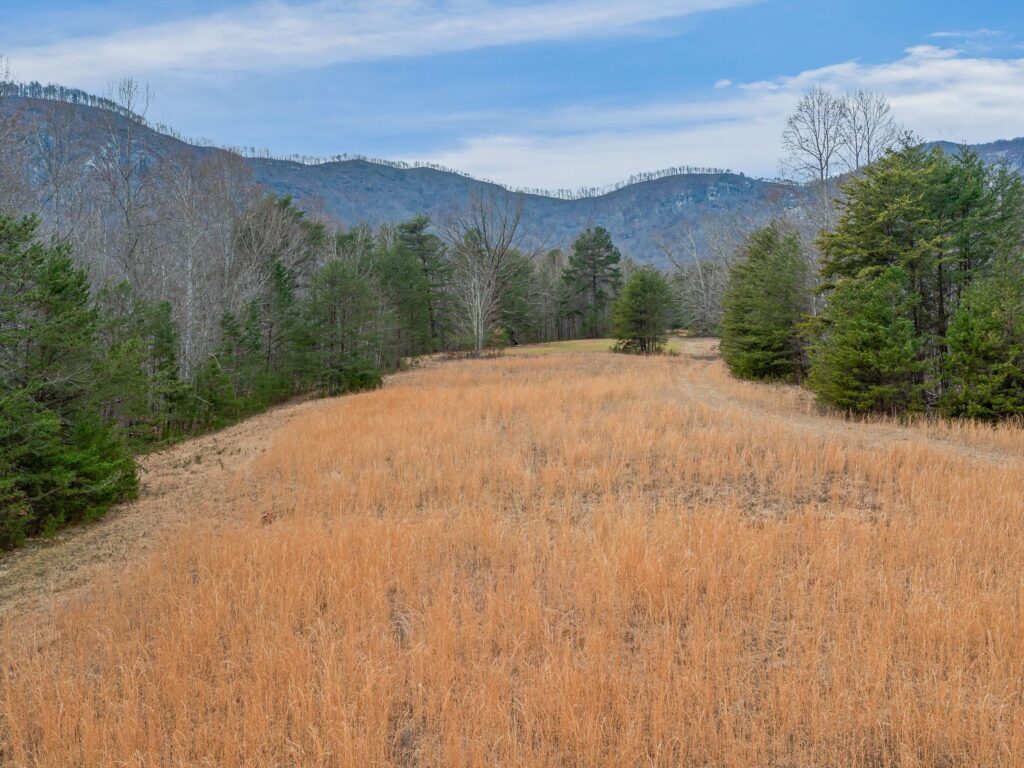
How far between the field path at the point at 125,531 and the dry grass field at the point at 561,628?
1.34ft

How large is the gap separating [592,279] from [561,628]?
61.6 m

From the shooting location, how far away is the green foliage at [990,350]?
12156mm

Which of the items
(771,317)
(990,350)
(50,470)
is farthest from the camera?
(771,317)

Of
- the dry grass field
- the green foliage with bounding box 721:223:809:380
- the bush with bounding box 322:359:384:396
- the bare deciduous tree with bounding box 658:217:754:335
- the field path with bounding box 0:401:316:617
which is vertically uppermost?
the bare deciduous tree with bounding box 658:217:754:335

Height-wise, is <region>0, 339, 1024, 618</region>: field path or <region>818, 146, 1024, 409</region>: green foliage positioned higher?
<region>818, 146, 1024, 409</region>: green foliage

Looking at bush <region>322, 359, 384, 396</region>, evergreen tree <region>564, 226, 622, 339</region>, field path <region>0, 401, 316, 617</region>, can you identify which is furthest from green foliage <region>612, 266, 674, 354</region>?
field path <region>0, 401, 316, 617</region>

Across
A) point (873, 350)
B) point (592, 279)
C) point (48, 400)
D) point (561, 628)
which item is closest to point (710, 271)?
point (592, 279)

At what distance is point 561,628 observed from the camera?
419cm

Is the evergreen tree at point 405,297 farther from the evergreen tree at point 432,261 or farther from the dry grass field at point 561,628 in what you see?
the dry grass field at point 561,628

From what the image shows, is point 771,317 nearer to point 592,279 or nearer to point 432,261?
point 432,261

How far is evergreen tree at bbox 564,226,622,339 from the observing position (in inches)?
2448

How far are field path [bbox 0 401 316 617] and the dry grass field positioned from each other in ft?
1.34

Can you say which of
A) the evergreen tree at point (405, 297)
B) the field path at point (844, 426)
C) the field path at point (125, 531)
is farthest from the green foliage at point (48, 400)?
the evergreen tree at point (405, 297)

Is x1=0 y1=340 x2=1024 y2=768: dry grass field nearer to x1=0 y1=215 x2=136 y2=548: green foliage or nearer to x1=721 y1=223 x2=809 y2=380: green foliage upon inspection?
x1=0 y1=215 x2=136 y2=548: green foliage
